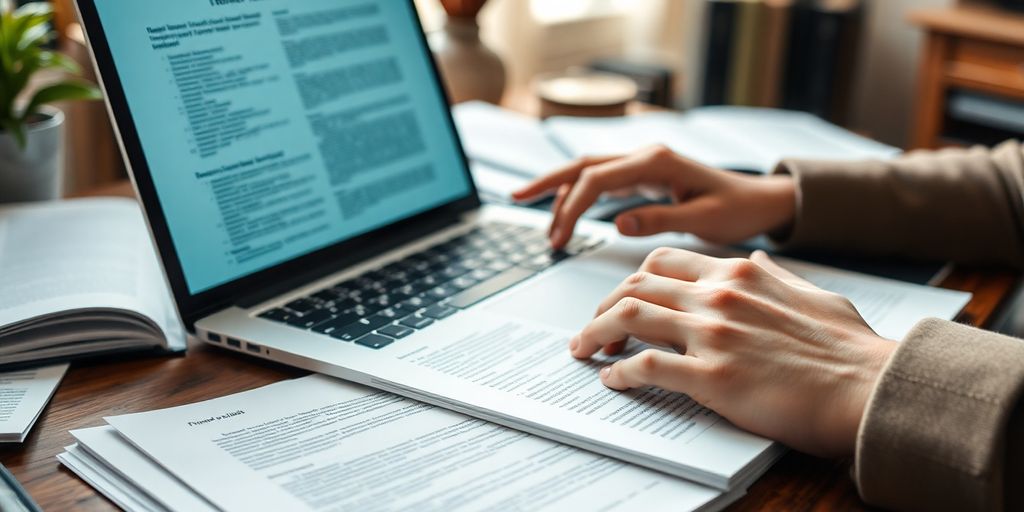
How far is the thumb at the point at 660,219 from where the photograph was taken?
0.87 metres

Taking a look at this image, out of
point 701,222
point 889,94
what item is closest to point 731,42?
point 889,94

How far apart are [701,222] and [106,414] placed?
546 mm

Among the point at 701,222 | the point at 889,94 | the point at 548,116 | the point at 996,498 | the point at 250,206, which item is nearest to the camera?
the point at 996,498

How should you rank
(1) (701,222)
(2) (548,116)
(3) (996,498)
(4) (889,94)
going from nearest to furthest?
(3) (996,498), (1) (701,222), (2) (548,116), (4) (889,94)

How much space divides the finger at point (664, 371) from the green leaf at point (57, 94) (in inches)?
26.8

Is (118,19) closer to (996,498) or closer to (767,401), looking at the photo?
(767,401)

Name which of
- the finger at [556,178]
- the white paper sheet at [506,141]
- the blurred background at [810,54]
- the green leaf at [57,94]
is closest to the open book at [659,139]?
the white paper sheet at [506,141]

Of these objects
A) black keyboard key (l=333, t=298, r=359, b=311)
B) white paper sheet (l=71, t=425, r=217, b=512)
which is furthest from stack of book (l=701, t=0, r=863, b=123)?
white paper sheet (l=71, t=425, r=217, b=512)

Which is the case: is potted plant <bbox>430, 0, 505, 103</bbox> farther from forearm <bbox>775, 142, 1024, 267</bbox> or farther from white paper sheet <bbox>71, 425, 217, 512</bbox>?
white paper sheet <bbox>71, 425, 217, 512</bbox>

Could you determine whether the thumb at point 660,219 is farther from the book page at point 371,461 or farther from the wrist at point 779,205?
the book page at point 371,461

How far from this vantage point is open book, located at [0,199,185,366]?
66 centimetres

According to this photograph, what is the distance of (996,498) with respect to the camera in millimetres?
505

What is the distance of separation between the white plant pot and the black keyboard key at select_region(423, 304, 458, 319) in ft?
1.59

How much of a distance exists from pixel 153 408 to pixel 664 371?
0.33 metres
